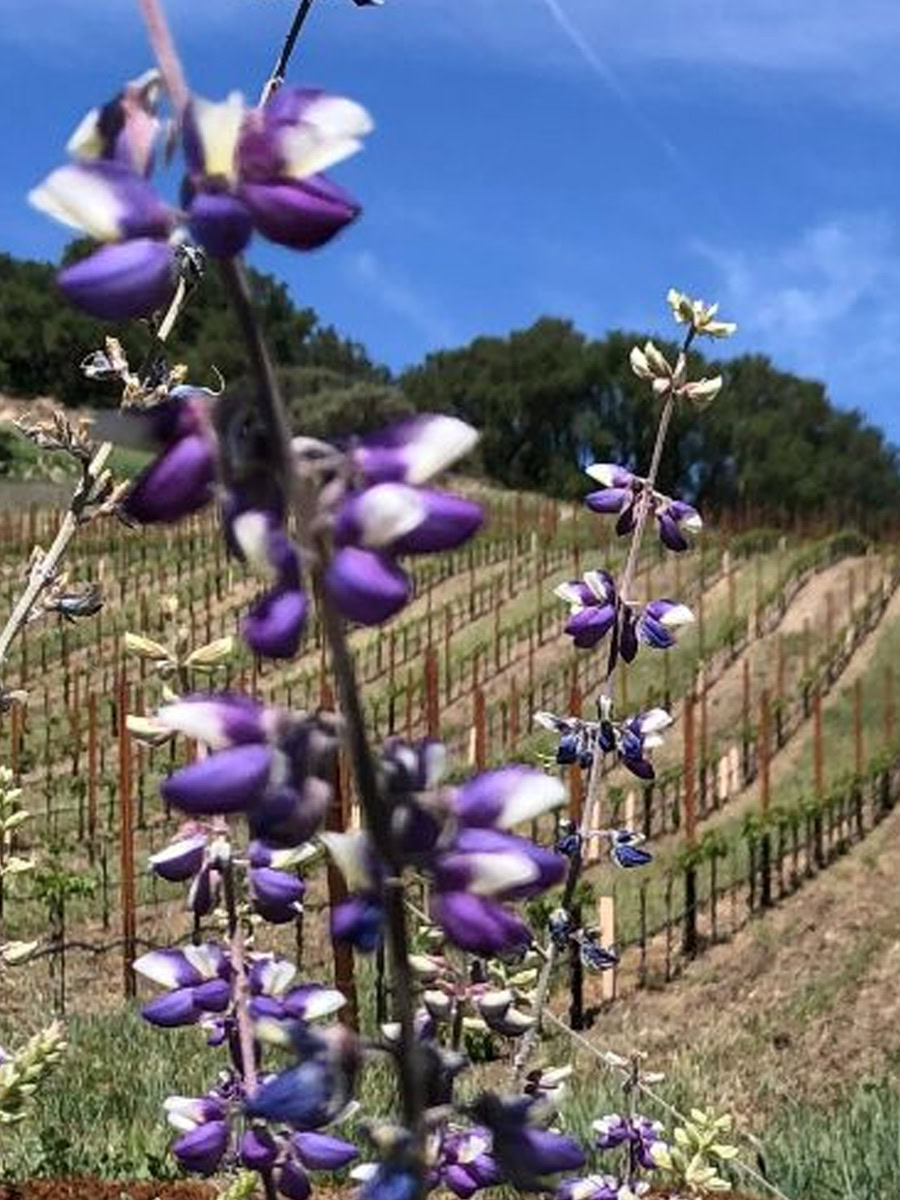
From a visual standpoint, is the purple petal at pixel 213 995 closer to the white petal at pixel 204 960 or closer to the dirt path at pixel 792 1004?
the white petal at pixel 204 960

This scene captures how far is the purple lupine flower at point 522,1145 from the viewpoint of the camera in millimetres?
1012

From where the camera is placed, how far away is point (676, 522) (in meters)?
2.59

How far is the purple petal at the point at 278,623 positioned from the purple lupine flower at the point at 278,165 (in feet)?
0.50

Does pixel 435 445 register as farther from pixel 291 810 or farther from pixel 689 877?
pixel 689 877

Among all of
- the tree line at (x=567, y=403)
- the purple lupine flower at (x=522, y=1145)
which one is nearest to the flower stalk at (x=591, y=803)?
the purple lupine flower at (x=522, y=1145)

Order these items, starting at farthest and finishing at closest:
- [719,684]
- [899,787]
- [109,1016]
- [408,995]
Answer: [719,684]
[899,787]
[109,1016]
[408,995]

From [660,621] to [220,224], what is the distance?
1.81 m

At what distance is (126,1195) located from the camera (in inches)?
121

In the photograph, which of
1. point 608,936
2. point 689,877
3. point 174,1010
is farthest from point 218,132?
point 689,877

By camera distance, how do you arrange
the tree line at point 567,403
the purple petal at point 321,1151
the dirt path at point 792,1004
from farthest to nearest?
1. the tree line at point 567,403
2. the dirt path at point 792,1004
3. the purple petal at point 321,1151

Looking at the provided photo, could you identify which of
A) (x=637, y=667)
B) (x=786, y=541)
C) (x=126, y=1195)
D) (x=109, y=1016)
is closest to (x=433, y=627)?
(x=637, y=667)

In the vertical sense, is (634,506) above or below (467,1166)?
above

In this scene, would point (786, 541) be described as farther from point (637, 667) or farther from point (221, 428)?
point (221, 428)

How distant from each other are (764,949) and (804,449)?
44.5m
